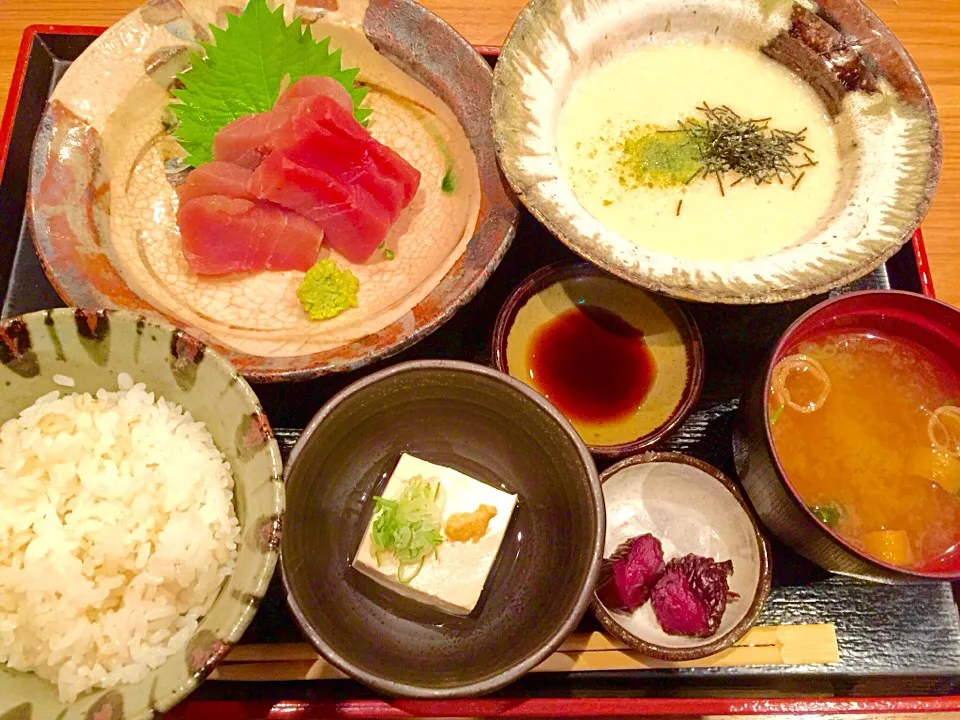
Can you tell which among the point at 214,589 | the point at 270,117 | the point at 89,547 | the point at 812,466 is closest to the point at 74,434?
the point at 89,547

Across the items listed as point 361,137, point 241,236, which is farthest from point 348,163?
point 241,236

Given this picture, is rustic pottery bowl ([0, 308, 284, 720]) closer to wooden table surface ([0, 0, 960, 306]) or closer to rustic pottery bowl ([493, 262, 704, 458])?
rustic pottery bowl ([493, 262, 704, 458])

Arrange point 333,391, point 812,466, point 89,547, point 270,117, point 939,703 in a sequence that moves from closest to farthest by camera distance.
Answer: point 89,547 < point 939,703 < point 812,466 < point 333,391 < point 270,117

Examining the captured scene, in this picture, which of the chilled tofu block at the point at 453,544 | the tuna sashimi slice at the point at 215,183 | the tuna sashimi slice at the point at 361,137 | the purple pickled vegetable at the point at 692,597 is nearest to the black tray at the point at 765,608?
the purple pickled vegetable at the point at 692,597

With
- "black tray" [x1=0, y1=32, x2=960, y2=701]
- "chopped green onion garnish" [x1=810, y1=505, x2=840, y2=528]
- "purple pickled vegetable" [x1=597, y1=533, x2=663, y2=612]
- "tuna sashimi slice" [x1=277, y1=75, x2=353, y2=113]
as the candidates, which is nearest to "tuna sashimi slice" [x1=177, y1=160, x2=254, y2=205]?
"tuna sashimi slice" [x1=277, y1=75, x2=353, y2=113]

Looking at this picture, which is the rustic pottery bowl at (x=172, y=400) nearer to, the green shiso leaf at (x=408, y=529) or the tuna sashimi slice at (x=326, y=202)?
the green shiso leaf at (x=408, y=529)

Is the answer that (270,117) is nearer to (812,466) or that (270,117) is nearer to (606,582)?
(606,582)
